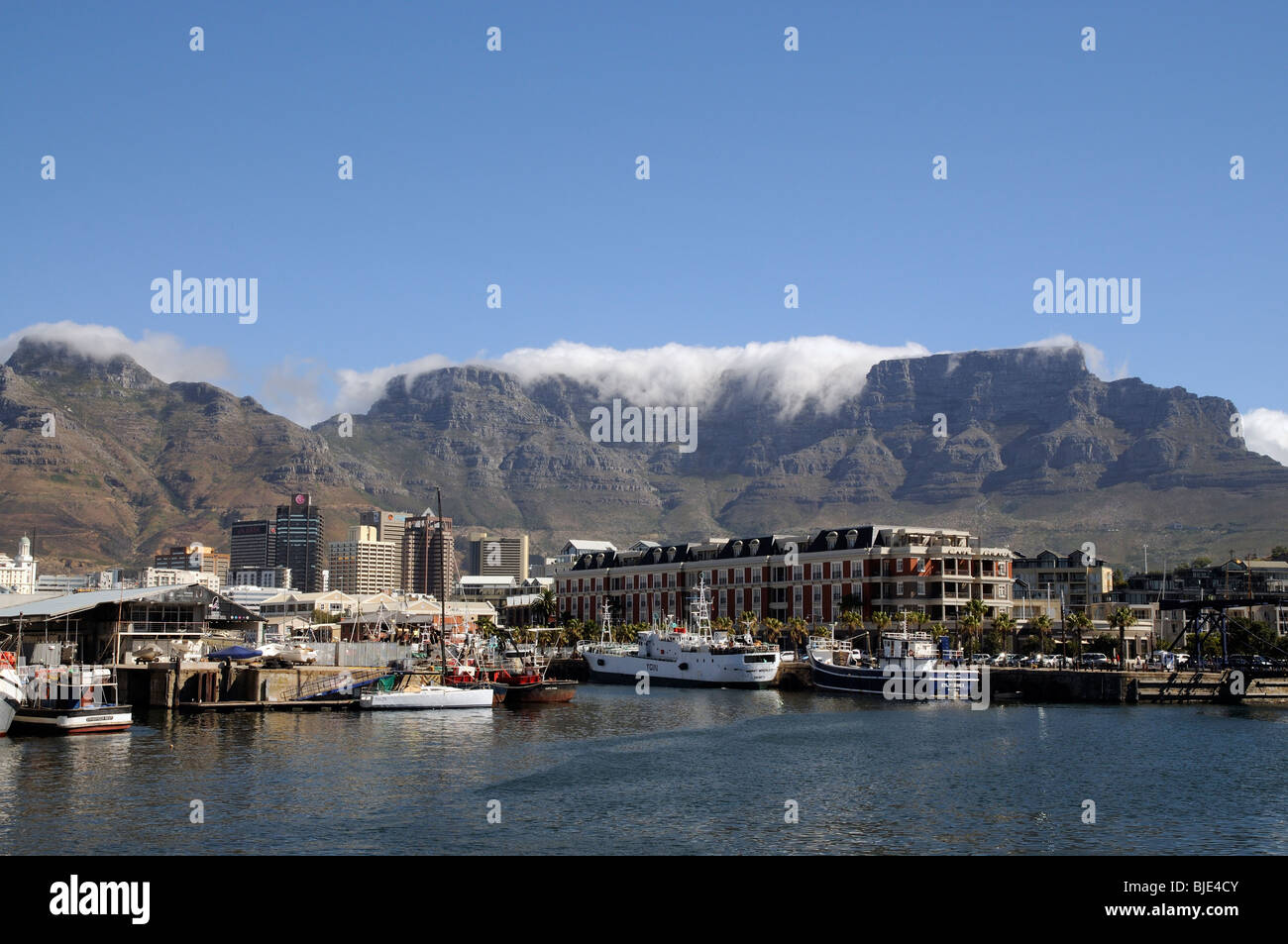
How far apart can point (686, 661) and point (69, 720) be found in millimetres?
82684

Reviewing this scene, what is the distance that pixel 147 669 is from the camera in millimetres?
97188

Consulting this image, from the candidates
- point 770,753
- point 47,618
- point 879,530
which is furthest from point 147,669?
point 879,530

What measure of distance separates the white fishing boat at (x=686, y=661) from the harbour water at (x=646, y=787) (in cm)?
4815

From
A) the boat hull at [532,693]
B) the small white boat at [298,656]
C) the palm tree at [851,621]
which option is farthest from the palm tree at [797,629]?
the small white boat at [298,656]

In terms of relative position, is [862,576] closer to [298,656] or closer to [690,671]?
[690,671]

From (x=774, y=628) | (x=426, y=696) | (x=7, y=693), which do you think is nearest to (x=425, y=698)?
(x=426, y=696)

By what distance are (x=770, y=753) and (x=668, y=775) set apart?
11.9m

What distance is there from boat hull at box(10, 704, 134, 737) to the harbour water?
1.80 meters

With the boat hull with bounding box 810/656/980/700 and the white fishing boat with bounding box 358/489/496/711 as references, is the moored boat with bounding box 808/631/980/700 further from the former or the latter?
the white fishing boat with bounding box 358/489/496/711

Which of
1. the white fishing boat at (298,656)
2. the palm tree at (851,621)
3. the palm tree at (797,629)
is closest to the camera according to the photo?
the white fishing boat at (298,656)

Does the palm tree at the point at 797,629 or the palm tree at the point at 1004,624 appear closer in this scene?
the palm tree at the point at 1004,624

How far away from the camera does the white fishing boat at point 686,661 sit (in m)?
140

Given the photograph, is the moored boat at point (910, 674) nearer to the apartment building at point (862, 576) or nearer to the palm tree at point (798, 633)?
the palm tree at point (798, 633)
